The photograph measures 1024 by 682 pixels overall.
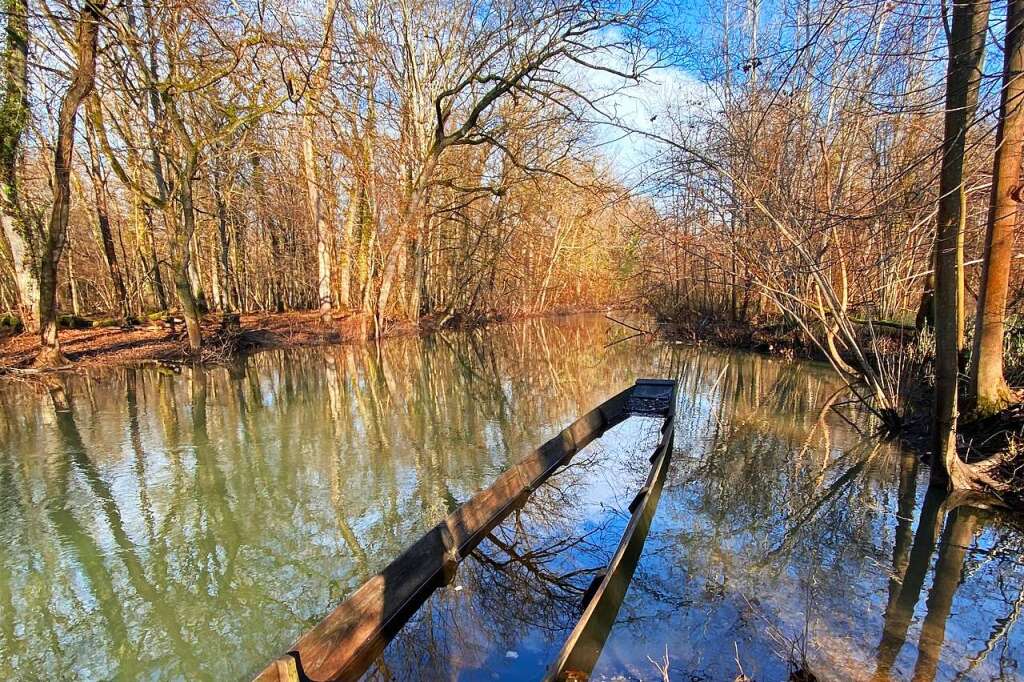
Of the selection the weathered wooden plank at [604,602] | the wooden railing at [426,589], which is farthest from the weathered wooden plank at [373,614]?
the weathered wooden plank at [604,602]

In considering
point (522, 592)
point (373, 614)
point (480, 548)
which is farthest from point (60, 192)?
point (522, 592)

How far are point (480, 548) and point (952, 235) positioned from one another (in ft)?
15.2

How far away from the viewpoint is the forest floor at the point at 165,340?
1184 centimetres

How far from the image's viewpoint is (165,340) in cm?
1416

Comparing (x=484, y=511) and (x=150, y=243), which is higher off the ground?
(x=150, y=243)

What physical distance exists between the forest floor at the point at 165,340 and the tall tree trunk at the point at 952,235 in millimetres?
13491

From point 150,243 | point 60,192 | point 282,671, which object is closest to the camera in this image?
point 282,671

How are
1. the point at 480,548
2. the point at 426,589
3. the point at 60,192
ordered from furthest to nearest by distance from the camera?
the point at 60,192, the point at 480,548, the point at 426,589

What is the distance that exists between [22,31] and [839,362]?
14280 millimetres

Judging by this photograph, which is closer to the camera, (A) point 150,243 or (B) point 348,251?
(A) point 150,243

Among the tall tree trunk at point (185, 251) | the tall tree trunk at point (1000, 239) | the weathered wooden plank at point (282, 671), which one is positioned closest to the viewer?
the weathered wooden plank at point (282, 671)

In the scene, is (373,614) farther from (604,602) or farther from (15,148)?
(15,148)

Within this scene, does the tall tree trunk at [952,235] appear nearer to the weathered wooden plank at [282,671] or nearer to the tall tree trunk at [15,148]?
the weathered wooden plank at [282,671]

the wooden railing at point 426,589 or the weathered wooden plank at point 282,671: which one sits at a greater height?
the weathered wooden plank at point 282,671
